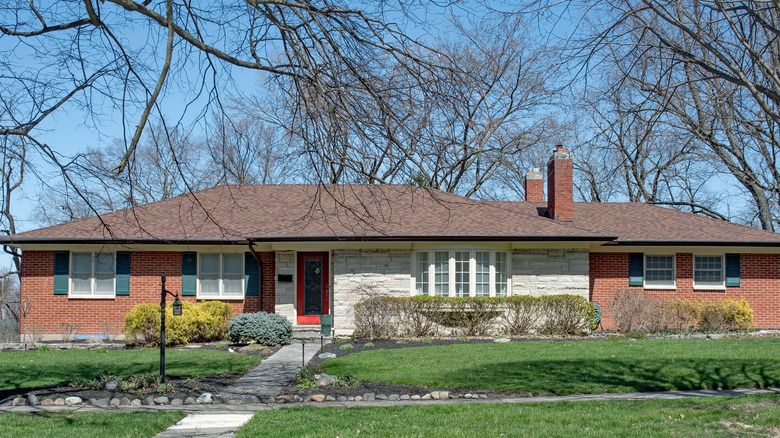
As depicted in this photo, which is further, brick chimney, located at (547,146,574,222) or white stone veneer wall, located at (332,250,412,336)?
brick chimney, located at (547,146,574,222)

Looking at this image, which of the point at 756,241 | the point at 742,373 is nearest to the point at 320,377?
the point at 742,373

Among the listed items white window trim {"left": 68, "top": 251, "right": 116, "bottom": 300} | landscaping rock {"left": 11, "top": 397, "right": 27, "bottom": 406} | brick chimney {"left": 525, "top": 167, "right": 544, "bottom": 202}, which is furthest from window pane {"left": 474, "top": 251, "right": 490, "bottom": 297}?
landscaping rock {"left": 11, "top": 397, "right": 27, "bottom": 406}

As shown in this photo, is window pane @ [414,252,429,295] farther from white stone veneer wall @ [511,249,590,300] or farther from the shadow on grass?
the shadow on grass

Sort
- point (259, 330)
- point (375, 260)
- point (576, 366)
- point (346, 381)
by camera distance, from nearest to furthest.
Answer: point (346, 381), point (576, 366), point (259, 330), point (375, 260)

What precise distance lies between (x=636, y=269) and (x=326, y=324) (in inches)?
358

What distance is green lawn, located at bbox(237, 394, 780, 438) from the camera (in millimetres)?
7051

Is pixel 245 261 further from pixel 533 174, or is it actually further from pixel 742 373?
pixel 742 373

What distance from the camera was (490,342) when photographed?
15.7 metres

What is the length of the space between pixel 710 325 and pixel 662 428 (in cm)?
1307

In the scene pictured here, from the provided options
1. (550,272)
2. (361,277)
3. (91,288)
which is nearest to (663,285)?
(550,272)

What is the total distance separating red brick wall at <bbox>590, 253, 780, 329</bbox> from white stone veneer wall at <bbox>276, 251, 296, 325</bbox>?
27.6ft

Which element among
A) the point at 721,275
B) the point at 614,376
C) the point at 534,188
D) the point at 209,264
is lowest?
the point at 614,376

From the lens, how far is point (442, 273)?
18.5m

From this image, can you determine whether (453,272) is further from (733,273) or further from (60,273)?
(60,273)
